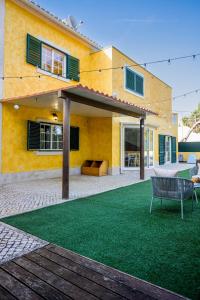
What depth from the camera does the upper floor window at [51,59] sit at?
947 centimetres

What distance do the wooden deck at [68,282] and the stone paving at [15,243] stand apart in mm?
227

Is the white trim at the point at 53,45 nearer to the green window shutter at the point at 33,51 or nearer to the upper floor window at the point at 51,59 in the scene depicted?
the upper floor window at the point at 51,59

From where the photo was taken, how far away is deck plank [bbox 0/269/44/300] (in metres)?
2.20

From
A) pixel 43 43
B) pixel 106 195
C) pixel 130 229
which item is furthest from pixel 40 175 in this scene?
pixel 130 229

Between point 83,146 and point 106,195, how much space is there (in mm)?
5776

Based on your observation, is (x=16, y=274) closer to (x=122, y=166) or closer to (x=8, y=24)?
(x=8, y=24)

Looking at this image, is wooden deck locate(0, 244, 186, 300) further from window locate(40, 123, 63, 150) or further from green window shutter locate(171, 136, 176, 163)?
green window shutter locate(171, 136, 176, 163)

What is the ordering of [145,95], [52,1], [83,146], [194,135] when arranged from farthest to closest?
[194,135]
[145,95]
[83,146]
[52,1]

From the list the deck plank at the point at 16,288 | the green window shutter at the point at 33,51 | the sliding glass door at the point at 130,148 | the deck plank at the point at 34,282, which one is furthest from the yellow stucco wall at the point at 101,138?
the deck plank at the point at 16,288

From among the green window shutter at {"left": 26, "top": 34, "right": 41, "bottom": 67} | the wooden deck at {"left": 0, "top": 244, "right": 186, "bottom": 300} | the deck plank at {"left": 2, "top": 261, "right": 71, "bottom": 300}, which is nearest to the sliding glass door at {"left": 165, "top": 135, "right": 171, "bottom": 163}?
the green window shutter at {"left": 26, "top": 34, "right": 41, "bottom": 67}

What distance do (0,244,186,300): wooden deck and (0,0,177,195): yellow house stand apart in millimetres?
4548

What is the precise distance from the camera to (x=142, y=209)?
5324 millimetres

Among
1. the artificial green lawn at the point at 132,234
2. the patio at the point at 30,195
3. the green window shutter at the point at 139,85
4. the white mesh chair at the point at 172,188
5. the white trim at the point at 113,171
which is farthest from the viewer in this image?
the green window shutter at the point at 139,85

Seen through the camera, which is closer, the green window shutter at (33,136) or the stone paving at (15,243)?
the stone paving at (15,243)
